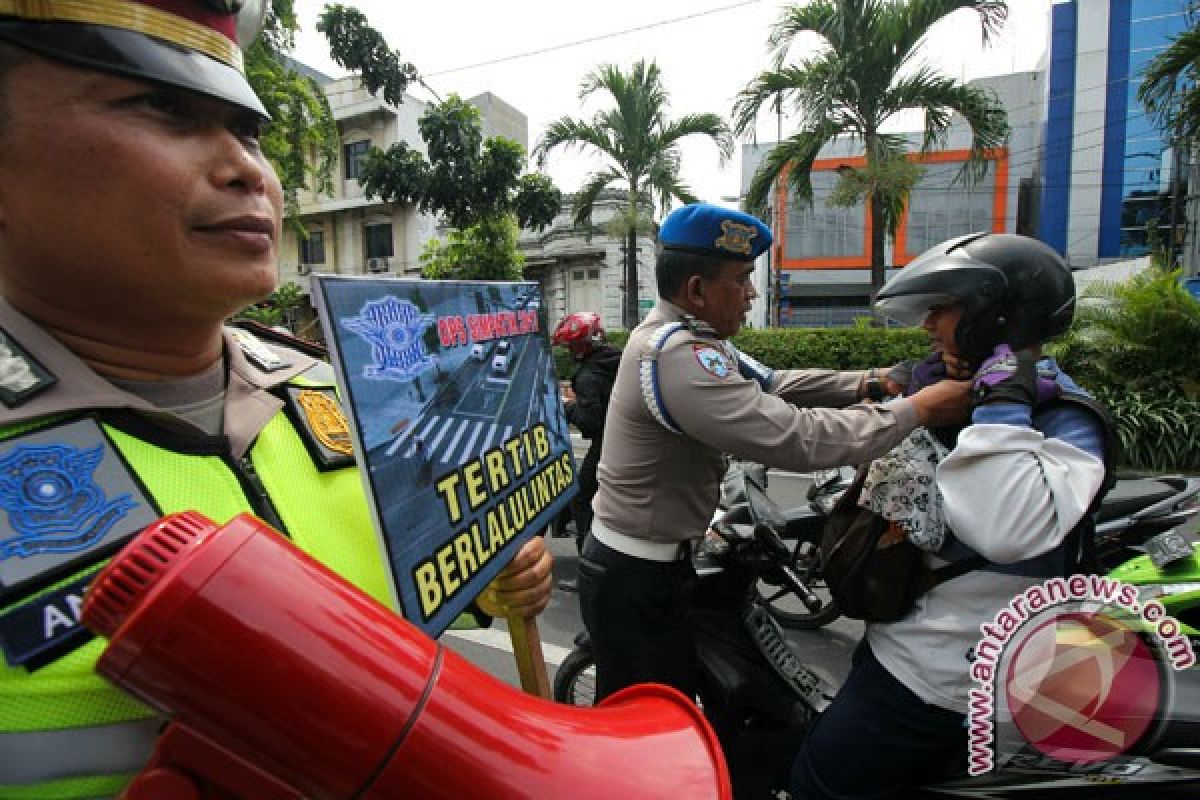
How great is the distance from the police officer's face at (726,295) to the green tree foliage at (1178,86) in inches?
320

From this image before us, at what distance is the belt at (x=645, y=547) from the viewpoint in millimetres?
1840

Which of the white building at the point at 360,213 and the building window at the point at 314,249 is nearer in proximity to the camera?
the white building at the point at 360,213

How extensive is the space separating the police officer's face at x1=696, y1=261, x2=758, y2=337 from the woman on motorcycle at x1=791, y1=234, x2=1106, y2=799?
465 millimetres

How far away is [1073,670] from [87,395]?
1.73m

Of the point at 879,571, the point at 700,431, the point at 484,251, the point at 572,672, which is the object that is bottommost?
the point at 572,672

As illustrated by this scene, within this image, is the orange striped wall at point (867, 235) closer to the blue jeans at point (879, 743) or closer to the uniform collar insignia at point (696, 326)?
the uniform collar insignia at point (696, 326)

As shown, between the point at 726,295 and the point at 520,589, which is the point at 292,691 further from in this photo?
the point at 726,295

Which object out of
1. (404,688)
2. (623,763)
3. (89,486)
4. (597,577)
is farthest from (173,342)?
(597,577)

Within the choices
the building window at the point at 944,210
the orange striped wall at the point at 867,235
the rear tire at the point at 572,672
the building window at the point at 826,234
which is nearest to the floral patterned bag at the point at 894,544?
the rear tire at the point at 572,672

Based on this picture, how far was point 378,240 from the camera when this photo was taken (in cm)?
2478

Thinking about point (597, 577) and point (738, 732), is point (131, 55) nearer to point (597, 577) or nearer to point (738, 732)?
point (597, 577)

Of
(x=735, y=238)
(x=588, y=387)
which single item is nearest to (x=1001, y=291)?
(x=735, y=238)

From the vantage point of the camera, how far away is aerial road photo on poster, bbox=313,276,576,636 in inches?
30.2

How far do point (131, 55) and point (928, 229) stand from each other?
119 ft
